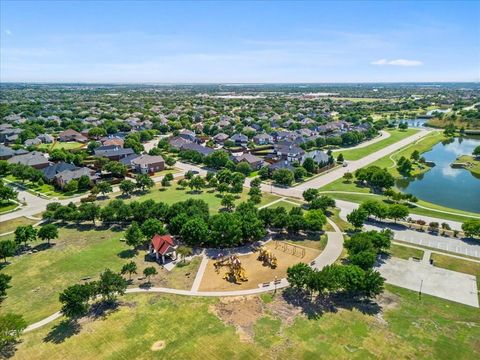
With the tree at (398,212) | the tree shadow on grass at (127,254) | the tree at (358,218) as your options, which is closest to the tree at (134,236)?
the tree shadow on grass at (127,254)

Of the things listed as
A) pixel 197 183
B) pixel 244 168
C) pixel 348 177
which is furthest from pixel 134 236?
pixel 348 177

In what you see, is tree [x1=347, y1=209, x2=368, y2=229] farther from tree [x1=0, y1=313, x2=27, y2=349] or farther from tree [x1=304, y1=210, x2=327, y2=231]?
tree [x1=0, y1=313, x2=27, y2=349]

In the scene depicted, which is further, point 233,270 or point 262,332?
point 233,270

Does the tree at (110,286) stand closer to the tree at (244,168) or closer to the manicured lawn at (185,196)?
the manicured lawn at (185,196)

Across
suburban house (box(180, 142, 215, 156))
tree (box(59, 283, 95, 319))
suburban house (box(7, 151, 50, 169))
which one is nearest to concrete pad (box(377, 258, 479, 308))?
tree (box(59, 283, 95, 319))

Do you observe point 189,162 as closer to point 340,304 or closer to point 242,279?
point 242,279

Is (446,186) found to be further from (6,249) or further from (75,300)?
(6,249)
